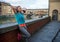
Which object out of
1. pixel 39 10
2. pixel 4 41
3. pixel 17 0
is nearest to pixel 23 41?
pixel 4 41

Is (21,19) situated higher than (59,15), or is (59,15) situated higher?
(21,19)

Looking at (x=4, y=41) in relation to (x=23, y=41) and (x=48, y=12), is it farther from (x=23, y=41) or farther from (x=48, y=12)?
(x=48, y=12)

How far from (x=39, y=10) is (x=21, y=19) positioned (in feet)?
57.8

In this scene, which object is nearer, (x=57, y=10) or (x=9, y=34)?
(x=9, y=34)

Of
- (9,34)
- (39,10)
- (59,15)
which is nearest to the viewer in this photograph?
(9,34)

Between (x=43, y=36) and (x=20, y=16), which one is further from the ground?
(x=20, y=16)

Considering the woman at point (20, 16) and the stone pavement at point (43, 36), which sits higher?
the woman at point (20, 16)

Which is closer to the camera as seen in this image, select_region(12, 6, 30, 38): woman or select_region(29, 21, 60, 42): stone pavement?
select_region(12, 6, 30, 38): woman

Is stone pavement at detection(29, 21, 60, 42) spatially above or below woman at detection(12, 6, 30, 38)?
below

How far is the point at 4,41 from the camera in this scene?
3.67 metres

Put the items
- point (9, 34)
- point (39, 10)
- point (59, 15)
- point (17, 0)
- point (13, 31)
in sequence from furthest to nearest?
point (59, 15)
point (39, 10)
point (17, 0)
point (13, 31)
point (9, 34)

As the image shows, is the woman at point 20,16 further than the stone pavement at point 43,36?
→ No

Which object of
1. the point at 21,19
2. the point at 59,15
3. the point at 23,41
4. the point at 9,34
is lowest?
the point at 59,15

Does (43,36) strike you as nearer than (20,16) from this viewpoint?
No
